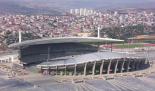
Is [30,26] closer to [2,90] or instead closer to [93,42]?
[93,42]

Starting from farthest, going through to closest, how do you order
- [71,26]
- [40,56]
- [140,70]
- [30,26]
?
1. [71,26]
2. [30,26]
3. [40,56]
4. [140,70]

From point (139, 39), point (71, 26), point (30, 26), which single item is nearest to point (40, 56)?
point (139, 39)

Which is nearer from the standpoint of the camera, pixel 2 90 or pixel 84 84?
pixel 2 90

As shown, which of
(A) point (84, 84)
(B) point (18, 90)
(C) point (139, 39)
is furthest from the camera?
(C) point (139, 39)

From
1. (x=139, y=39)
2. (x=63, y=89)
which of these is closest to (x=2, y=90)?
(x=63, y=89)

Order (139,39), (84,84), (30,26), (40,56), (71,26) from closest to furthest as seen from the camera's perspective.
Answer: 1. (84,84)
2. (40,56)
3. (139,39)
4. (30,26)
5. (71,26)

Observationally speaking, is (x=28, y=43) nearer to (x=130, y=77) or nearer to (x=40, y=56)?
(x=40, y=56)
